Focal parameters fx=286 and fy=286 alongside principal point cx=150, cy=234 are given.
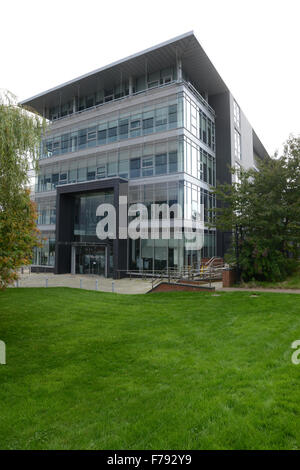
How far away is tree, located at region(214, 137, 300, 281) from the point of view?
55.4ft

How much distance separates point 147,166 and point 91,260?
37.8 ft

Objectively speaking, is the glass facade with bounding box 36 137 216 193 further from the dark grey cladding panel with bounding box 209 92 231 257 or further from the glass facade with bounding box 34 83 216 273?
the dark grey cladding panel with bounding box 209 92 231 257

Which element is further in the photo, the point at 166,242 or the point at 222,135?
the point at 222,135

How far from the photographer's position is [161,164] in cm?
2730

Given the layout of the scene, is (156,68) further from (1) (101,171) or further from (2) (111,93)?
(1) (101,171)

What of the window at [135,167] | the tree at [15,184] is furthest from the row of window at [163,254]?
the tree at [15,184]

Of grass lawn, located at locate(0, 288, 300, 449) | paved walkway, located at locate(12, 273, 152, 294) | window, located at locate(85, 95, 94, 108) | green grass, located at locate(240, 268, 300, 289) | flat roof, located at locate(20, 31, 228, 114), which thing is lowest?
paved walkway, located at locate(12, 273, 152, 294)

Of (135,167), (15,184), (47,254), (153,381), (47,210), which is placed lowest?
(153,381)

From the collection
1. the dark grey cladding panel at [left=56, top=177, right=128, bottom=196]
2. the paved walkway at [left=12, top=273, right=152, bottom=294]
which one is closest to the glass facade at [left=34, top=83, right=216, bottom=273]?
the dark grey cladding panel at [left=56, top=177, right=128, bottom=196]

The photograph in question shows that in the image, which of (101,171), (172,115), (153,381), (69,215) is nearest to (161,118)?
(172,115)

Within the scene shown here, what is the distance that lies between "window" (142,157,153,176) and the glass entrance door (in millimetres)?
8902

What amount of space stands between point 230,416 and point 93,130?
32.8 metres

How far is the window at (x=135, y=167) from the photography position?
28688 millimetres

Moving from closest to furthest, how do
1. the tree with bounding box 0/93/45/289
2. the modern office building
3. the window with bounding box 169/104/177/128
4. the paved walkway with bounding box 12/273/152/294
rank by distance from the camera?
the tree with bounding box 0/93/45/289 < the paved walkway with bounding box 12/273/152/294 < the modern office building < the window with bounding box 169/104/177/128
